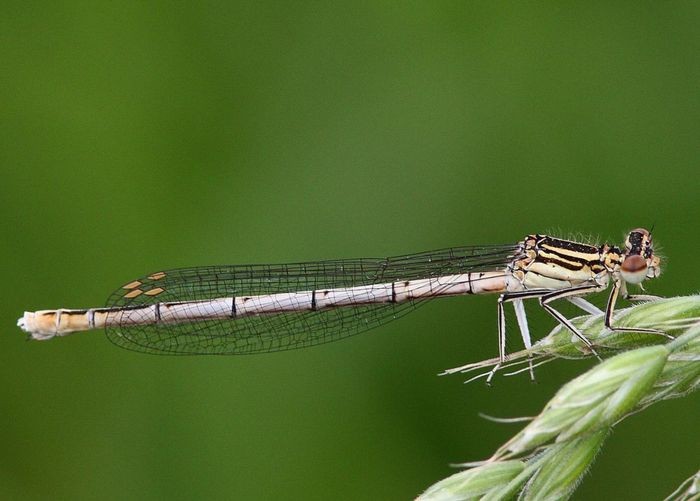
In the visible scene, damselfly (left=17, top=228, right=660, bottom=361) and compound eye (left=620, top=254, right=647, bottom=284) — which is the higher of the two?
damselfly (left=17, top=228, right=660, bottom=361)

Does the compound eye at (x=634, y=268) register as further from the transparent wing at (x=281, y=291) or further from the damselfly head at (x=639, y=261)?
the transparent wing at (x=281, y=291)

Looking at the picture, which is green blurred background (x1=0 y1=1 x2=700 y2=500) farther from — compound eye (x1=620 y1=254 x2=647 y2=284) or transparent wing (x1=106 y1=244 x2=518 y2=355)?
compound eye (x1=620 y1=254 x2=647 y2=284)

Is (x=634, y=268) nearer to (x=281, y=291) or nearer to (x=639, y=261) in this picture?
(x=639, y=261)

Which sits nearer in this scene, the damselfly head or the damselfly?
the damselfly head

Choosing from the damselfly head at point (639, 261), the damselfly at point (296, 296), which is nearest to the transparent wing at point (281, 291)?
the damselfly at point (296, 296)

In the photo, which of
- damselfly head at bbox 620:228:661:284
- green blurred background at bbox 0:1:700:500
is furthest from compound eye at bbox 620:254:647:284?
green blurred background at bbox 0:1:700:500

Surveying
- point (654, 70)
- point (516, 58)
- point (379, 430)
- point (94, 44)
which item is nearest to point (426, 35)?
point (516, 58)
